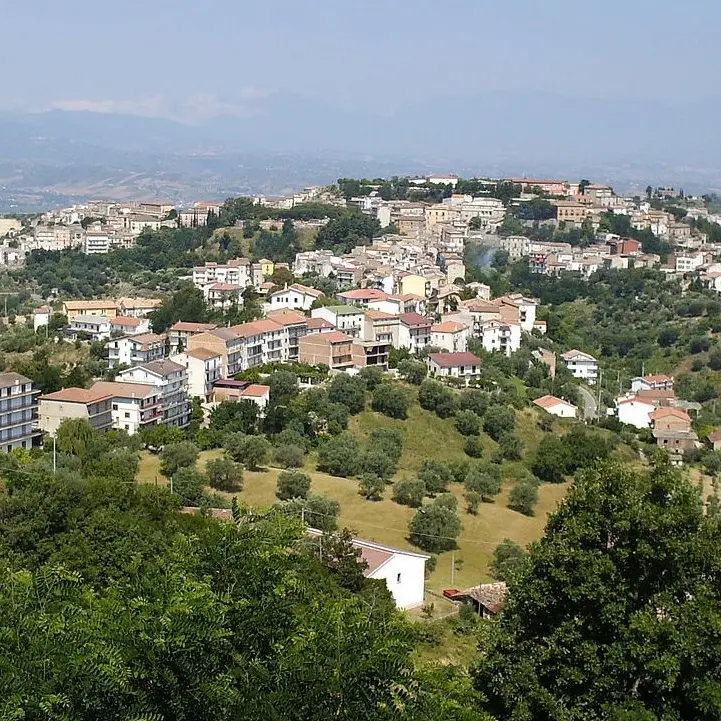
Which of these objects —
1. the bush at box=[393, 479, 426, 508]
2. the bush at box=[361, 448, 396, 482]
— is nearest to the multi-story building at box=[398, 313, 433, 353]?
the bush at box=[361, 448, 396, 482]

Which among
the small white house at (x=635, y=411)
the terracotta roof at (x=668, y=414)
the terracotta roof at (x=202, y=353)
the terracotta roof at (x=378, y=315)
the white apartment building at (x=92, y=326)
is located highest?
the terracotta roof at (x=378, y=315)

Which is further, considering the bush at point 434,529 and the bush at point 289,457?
the bush at point 289,457

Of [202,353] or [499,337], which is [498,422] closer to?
[202,353]

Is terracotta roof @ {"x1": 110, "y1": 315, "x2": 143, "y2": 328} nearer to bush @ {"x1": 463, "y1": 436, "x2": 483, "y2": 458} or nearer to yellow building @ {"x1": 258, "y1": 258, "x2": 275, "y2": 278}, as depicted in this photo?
yellow building @ {"x1": 258, "y1": 258, "x2": 275, "y2": 278}

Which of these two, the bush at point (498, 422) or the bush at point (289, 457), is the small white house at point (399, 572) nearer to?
the bush at point (289, 457)

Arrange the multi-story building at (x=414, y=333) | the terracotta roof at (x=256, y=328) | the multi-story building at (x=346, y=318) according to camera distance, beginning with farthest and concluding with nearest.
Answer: the multi-story building at (x=414, y=333) → the multi-story building at (x=346, y=318) → the terracotta roof at (x=256, y=328)

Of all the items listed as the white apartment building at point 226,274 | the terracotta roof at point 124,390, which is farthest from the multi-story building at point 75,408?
the white apartment building at point 226,274
